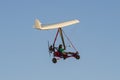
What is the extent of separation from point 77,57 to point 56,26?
6.88 m

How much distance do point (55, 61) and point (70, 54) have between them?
10.8ft

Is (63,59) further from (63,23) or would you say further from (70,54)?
(63,23)

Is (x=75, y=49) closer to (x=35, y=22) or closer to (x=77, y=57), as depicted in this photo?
(x=77, y=57)

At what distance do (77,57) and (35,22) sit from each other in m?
10.2

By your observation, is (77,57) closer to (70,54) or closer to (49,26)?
(70,54)

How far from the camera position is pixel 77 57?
96.7 meters

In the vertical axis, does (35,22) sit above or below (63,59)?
above

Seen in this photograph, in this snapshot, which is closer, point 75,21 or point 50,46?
point 50,46

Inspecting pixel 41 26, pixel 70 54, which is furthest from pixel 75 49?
pixel 41 26

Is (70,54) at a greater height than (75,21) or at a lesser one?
lesser

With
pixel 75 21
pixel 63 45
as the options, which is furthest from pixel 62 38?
pixel 75 21

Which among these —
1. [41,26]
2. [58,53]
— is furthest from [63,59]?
[41,26]

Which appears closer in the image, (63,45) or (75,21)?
(63,45)

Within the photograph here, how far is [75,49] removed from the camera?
9656 centimetres
